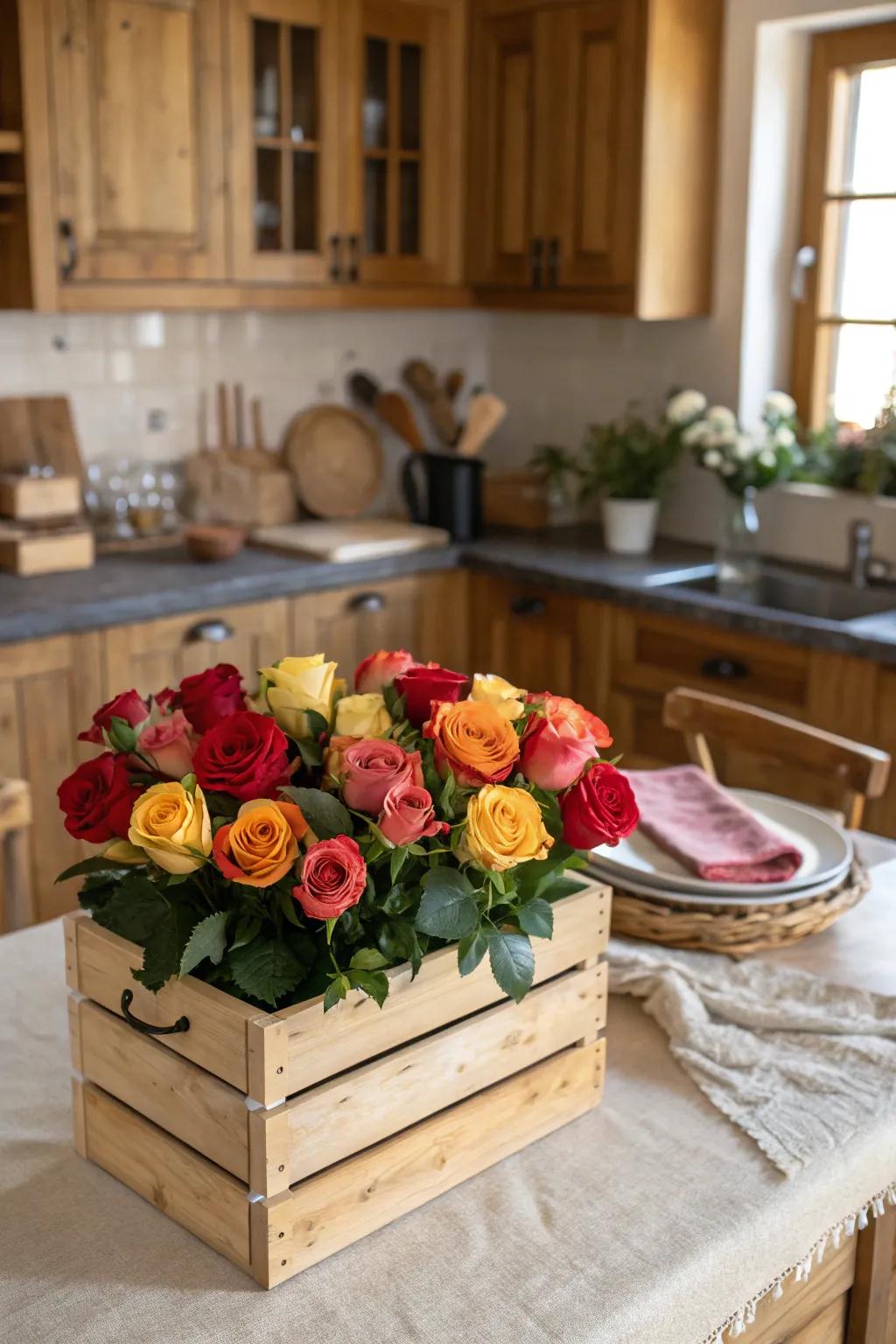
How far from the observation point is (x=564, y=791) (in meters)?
1.19

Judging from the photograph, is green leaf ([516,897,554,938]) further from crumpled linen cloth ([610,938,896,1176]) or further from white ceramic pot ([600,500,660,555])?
white ceramic pot ([600,500,660,555])

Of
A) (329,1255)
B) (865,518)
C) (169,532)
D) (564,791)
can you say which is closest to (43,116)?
(169,532)

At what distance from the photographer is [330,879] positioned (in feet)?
3.37

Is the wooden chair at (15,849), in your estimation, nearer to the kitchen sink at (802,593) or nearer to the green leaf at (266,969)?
the green leaf at (266,969)

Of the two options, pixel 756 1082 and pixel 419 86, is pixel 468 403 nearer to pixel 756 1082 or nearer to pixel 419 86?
pixel 419 86

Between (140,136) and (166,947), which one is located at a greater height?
(140,136)

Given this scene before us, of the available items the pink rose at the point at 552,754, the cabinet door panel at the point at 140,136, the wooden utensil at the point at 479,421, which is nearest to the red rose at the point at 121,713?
the pink rose at the point at 552,754

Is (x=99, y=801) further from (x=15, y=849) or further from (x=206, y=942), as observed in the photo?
(x=15, y=849)

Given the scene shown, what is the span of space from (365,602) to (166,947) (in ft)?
8.25

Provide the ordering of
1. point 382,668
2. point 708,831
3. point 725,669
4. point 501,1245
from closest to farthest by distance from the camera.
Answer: point 501,1245
point 382,668
point 708,831
point 725,669

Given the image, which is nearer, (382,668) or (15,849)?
(382,668)

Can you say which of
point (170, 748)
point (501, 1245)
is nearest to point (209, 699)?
point (170, 748)

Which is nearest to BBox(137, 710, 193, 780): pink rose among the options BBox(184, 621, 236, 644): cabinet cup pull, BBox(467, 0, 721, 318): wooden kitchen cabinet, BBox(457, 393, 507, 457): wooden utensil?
BBox(184, 621, 236, 644): cabinet cup pull

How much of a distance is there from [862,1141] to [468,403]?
3.52 metres
